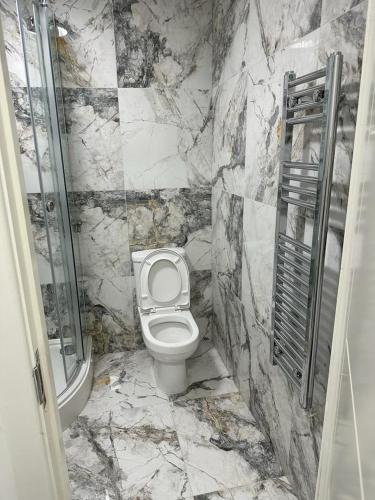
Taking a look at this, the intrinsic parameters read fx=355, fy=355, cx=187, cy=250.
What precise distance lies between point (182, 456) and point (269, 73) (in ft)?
6.47

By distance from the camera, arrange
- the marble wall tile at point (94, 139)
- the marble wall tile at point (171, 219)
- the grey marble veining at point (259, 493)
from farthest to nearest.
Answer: the marble wall tile at point (171, 219)
the marble wall tile at point (94, 139)
the grey marble veining at point (259, 493)

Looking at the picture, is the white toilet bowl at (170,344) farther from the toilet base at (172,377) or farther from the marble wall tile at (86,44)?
the marble wall tile at (86,44)

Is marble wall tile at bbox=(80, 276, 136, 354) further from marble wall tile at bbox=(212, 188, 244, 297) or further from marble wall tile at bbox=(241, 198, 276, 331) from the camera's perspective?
marble wall tile at bbox=(241, 198, 276, 331)

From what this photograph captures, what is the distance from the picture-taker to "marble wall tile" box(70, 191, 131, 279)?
2.52 metres

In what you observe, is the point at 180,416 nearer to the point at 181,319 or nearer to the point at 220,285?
the point at 181,319

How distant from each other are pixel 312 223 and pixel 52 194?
1.48 m

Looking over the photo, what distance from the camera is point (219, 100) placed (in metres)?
2.37

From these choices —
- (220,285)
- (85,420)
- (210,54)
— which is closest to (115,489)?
(85,420)

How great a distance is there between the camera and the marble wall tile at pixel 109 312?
2689 millimetres

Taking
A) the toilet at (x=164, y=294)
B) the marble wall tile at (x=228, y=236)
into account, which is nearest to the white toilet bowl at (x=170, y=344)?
the toilet at (x=164, y=294)

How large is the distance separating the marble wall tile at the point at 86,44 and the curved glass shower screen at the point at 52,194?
83 mm

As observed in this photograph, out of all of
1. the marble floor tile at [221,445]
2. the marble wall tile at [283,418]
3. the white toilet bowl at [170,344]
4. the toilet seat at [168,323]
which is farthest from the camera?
the toilet seat at [168,323]

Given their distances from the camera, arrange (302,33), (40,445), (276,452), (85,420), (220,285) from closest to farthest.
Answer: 1. (40,445)
2. (302,33)
3. (276,452)
4. (85,420)
5. (220,285)

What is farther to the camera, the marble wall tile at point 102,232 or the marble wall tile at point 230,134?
the marble wall tile at point 102,232
